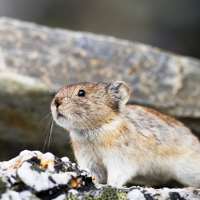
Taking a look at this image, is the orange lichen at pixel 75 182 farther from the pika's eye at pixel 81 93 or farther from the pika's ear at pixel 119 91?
the pika's ear at pixel 119 91

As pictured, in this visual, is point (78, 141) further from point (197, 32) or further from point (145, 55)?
point (197, 32)

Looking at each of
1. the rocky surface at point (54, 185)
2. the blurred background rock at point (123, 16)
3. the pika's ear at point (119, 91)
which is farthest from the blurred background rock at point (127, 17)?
the rocky surface at point (54, 185)

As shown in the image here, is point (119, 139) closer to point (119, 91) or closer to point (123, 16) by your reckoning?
point (119, 91)

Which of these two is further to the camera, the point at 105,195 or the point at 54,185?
the point at 105,195

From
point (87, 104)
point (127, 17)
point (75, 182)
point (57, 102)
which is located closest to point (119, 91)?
point (87, 104)

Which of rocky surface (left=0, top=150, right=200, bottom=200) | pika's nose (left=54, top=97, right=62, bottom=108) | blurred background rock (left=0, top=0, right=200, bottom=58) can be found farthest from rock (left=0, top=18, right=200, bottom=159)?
blurred background rock (left=0, top=0, right=200, bottom=58)
